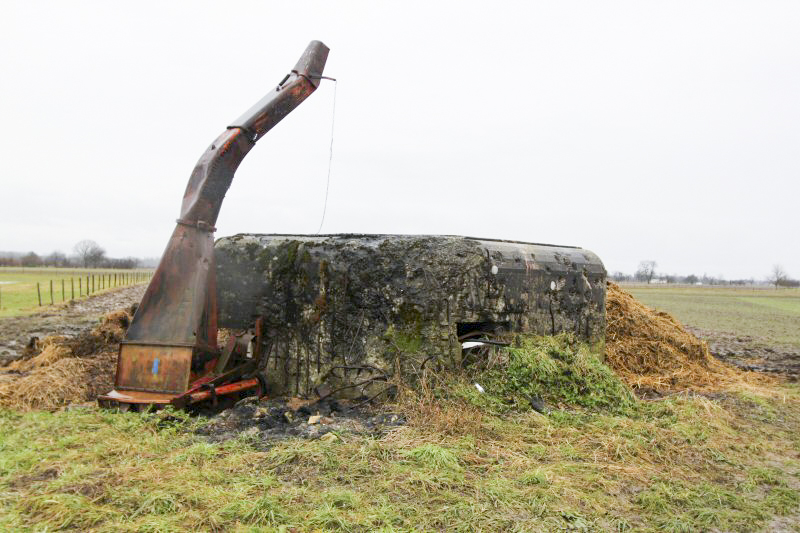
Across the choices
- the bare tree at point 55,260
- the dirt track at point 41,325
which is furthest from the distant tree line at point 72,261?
the dirt track at point 41,325

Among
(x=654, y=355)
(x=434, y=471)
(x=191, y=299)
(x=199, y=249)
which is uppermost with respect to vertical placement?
(x=199, y=249)

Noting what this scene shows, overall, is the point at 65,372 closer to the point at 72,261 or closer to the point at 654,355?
the point at 654,355

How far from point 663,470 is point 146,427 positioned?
420 centimetres

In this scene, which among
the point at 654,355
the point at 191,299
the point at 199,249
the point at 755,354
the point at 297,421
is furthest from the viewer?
the point at 755,354

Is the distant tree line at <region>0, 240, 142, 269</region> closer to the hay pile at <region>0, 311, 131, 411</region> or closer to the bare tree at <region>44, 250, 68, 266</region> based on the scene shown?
the bare tree at <region>44, 250, 68, 266</region>

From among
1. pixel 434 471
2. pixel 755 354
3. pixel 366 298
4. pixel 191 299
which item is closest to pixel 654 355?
pixel 755 354

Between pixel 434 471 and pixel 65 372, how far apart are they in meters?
4.93

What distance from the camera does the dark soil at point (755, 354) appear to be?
9.76 metres

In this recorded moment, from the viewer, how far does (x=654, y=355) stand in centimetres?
885

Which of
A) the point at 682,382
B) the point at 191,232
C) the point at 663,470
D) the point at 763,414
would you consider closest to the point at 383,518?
the point at 663,470

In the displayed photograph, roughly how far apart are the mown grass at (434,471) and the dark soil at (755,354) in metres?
4.69

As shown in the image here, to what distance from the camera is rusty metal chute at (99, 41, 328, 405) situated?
17.7 feet

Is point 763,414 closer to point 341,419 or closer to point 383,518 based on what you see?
point 341,419

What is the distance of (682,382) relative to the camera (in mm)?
7941
